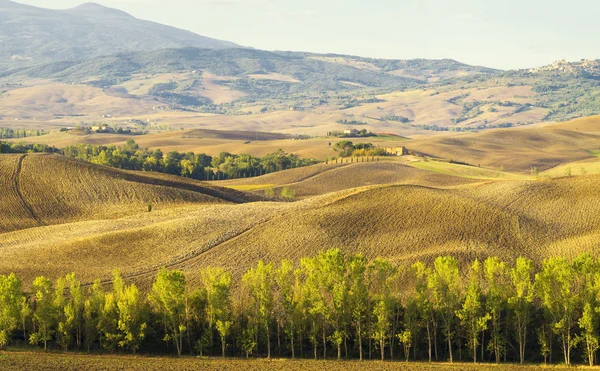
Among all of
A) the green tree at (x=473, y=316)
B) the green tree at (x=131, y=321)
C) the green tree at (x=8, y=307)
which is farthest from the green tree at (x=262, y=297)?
the green tree at (x=8, y=307)

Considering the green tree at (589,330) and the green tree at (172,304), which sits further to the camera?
the green tree at (172,304)

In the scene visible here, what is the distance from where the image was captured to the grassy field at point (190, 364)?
66.5m

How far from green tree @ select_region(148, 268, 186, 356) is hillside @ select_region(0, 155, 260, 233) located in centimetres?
5709

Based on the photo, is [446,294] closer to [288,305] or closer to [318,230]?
[288,305]

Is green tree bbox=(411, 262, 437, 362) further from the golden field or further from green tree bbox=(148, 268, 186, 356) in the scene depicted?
Answer: the golden field

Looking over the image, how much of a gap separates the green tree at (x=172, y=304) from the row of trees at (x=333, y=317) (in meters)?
0.09

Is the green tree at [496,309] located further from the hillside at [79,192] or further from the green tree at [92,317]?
the hillside at [79,192]

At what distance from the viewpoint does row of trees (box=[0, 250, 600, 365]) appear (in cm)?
7369

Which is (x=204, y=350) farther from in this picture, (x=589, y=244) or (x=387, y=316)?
(x=589, y=244)

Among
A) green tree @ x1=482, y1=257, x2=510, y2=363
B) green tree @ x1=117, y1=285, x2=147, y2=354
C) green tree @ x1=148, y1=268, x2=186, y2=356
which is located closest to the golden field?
green tree @ x1=148, y1=268, x2=186, y2=356

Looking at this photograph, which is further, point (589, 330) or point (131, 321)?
point (131, 321)

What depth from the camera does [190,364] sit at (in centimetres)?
6906

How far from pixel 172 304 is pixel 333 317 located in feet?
45.8

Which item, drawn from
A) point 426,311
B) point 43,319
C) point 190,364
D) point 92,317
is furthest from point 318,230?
point 43,319
